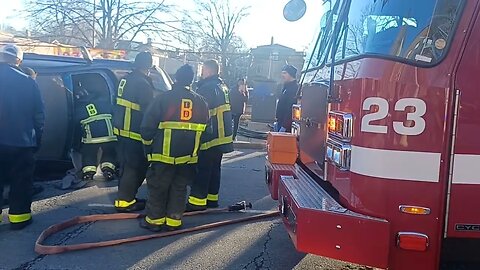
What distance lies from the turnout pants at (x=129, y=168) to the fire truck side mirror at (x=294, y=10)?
2.31 meters

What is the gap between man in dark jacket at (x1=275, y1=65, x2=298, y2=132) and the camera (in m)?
7.32

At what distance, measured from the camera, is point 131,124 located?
5785 millimetres

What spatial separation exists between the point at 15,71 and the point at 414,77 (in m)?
4.11

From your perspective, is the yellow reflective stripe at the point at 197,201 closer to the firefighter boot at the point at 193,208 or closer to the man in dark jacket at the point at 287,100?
the firefighter boot at the point at 193,208

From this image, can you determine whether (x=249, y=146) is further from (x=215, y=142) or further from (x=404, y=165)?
(x=404, y=165)

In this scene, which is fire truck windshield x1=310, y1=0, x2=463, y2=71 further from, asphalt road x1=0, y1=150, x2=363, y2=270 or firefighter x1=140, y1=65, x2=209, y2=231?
asphalt road x1=0, y1=150, x2=363, y2=270

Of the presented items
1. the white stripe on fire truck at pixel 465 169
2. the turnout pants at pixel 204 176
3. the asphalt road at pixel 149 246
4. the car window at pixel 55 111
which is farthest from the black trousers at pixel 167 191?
the white stripe on fire truck at pixel 465 169

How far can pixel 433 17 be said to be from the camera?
304 centimetres

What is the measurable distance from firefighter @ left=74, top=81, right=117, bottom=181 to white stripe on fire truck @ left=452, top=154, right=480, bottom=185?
16.2 ft

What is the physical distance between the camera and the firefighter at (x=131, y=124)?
18.9ft

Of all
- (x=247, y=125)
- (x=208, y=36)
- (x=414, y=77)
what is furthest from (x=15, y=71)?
(x=208, y=36)

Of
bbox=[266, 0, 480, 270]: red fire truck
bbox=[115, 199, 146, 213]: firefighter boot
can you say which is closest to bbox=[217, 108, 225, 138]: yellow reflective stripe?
bbox=[115, 199, 146, 213]: firefighter boot

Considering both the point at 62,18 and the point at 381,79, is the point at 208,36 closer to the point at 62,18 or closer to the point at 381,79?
the point at 62,18

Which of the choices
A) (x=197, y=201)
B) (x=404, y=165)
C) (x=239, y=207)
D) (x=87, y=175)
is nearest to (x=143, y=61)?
(x=197, y=201)
